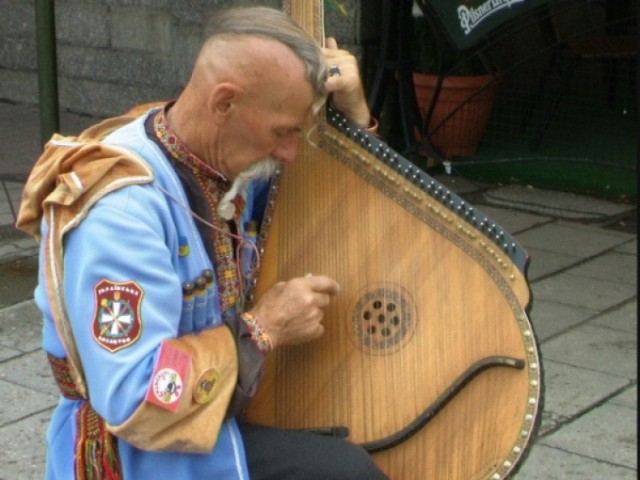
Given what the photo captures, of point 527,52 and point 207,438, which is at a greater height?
point 207,438

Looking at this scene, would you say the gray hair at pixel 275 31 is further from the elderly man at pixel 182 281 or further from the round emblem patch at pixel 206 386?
the round emblem patch at pixel 206 386

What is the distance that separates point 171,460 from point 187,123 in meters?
0.57

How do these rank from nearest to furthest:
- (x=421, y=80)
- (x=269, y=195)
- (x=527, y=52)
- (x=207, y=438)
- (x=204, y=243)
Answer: (x=207, y=438), (x=204, y=243), (x=269, y=195), (x=421, y=80), (x=527, y=52)

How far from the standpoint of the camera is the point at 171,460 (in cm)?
216

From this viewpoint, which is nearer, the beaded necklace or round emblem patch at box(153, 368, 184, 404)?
round emblem patch at box(153, 368, 184, 404)

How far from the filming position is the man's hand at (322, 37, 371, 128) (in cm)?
243

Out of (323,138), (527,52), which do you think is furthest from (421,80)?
(323,138)

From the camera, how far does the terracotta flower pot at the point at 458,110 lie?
7.02 m

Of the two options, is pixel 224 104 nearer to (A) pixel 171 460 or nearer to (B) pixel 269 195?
(B) pixel 269 195

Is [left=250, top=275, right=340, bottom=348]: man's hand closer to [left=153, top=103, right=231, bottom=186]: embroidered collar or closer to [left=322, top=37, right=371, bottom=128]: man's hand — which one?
[left=153, top=103, right=231, bottom=186]: embroidered collar

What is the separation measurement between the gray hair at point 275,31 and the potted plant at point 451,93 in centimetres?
467

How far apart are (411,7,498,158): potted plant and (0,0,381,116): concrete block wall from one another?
0.95 m

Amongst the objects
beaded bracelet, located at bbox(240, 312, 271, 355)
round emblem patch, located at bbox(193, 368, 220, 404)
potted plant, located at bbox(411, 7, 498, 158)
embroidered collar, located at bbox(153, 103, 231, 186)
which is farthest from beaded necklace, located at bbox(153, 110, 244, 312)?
potted plant, located at bbox(411, 7, 498, 158)

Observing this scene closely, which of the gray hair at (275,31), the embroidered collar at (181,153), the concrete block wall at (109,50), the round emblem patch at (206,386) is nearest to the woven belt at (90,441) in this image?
the round emblem patch at (206,386)
